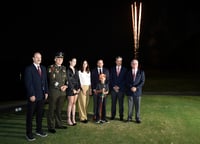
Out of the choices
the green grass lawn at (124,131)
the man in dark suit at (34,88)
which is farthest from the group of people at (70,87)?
the green grass lawn at (124,131)

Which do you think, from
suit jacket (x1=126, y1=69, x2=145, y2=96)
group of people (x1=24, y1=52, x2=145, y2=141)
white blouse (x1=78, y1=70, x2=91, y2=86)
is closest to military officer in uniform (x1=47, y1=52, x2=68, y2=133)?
group of people (x1=24, y1=52, x2=145, y2=141)

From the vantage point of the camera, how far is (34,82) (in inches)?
279

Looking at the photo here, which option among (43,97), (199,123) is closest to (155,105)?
(199,123)

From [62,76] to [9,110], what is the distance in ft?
15.1

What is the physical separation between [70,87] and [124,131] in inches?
78.9

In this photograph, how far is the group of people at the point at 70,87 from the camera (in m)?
7.15

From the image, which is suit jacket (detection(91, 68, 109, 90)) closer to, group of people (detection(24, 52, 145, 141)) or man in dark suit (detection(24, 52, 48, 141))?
group of people (detection(24, 52, 145, 141))

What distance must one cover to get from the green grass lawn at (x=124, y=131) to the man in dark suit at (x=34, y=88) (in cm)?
56

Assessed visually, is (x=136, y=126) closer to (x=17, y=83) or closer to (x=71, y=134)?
(x=71, y=134)

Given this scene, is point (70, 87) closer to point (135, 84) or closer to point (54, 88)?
point (54, 88)

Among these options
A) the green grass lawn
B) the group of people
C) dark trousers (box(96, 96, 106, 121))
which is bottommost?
the green grass lawn

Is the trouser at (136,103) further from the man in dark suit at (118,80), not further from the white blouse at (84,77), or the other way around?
the white blouse at (84,77)

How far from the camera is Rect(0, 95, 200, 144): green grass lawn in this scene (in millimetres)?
7211

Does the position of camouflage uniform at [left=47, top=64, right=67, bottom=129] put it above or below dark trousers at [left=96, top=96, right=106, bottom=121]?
above
